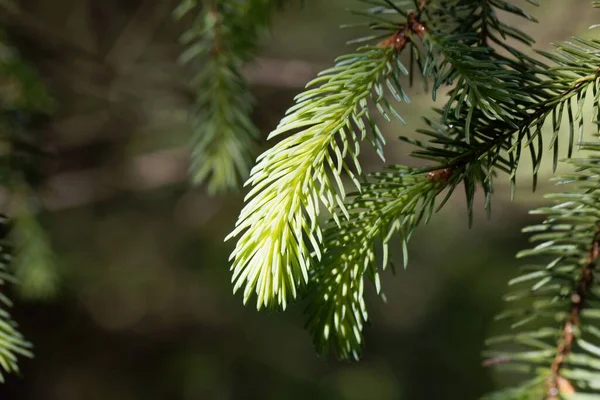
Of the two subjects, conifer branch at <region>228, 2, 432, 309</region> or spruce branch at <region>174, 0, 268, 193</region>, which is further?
spruce branch at <region>174, 0, 268, 193</region>

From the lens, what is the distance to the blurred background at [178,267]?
1.45 m

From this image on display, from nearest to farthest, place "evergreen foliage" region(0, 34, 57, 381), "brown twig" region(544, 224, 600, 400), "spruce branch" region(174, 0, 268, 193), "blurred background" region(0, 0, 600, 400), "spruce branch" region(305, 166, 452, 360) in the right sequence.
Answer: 1. "brown twig" region(544, 224, 600, 400)
2. "spruce branch" region(305, 166, 452, 360)
3. "spruce branch" region(174, 0, 268, 193)
4. "evergreen foliage" region(0, 34, 57, 381)
5. "blurred background" region(0, 0, 600, 400)

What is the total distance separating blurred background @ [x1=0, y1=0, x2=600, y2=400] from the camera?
4.74ft

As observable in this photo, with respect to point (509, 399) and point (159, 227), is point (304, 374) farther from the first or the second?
point (509, 399)

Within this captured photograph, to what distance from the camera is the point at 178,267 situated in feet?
5.99

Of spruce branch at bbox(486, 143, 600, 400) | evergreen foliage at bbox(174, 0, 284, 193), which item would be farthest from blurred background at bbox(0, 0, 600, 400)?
spruce branch at bbox(486, 143, 600, 400)

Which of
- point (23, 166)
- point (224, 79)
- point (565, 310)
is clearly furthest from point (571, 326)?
point (23, 166)

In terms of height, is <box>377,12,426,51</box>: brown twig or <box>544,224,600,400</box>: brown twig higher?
<box>377,12,426,51</box>: brown twig

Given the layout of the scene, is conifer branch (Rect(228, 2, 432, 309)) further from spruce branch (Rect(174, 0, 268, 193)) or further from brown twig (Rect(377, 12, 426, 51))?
spruce branch (Rect(174, 0, 268, 193))

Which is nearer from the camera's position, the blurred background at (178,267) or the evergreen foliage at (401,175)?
the evergreen foliage at (401,175)

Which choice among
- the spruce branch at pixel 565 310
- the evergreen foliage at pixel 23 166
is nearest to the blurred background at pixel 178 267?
the evergreen foliage at pixel 23 166

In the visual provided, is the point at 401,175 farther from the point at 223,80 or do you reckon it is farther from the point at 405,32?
the point at 223,80

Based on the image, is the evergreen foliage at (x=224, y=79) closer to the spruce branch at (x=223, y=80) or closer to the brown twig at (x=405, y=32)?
the spruce branch at (x=223, y=80)

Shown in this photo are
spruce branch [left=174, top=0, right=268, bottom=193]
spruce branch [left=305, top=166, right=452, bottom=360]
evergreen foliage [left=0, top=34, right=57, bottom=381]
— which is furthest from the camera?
evergreen foliage [left=0, top=34, right=57, bottom=381]
